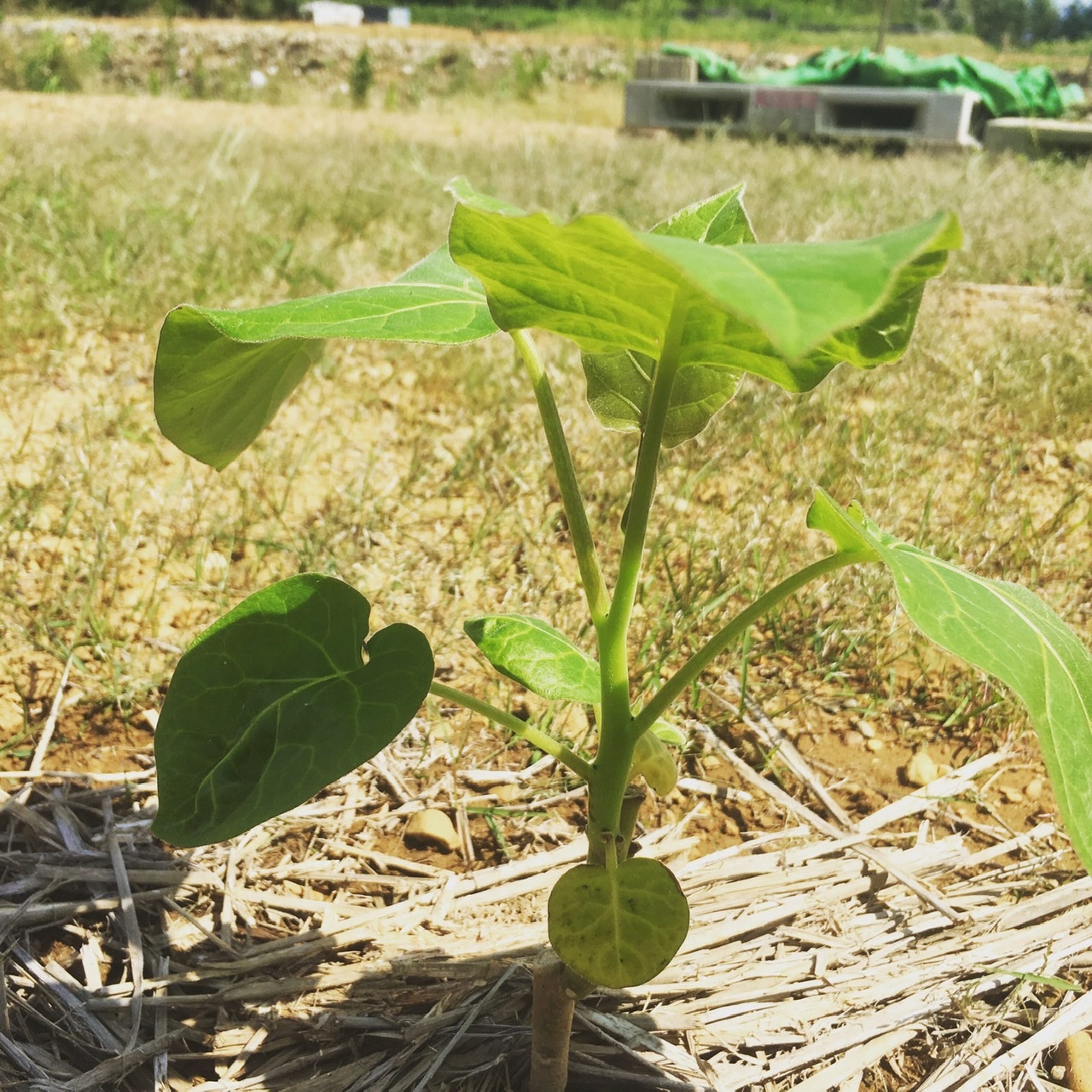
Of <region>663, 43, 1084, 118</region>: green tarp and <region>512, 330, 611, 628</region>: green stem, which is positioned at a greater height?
<region>663, 43, 1084, 118</region>: green tarp

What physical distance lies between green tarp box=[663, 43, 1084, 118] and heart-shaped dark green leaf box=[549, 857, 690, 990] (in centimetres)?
858

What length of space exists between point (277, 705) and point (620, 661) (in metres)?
0.23

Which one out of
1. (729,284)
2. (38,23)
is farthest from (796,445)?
(38,23)

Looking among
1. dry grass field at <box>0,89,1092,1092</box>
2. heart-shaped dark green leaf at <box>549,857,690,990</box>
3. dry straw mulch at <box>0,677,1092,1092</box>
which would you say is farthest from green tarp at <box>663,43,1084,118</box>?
heart-shaped dark green leaf at <box>549,857,690,990</box>

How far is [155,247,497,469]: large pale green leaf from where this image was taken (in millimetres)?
618

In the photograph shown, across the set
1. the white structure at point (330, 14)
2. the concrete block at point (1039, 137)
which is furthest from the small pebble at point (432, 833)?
the white structure at point (330, 14)

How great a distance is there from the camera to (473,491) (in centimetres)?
177

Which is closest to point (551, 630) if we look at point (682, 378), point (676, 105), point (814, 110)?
point (682, 378)

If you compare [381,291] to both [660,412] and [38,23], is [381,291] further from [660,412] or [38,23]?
[38,23]

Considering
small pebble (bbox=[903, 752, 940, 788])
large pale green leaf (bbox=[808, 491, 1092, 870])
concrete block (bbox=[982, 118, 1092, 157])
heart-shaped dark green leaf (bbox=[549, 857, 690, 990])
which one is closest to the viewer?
large pale green leaf (bbox=[808, 491, 1092, 870])

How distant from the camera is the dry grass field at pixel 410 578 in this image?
3.03 ft

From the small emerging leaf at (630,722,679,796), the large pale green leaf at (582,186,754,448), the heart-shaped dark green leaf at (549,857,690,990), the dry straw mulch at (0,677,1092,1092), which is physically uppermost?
the large pale green leaf at (582,186,754,448)

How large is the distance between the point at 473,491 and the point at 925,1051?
43.6 inches

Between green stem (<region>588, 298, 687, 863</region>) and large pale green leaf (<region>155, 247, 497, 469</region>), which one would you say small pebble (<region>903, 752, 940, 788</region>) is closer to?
green stem (<region>588, 298, 687, 863</region>)
